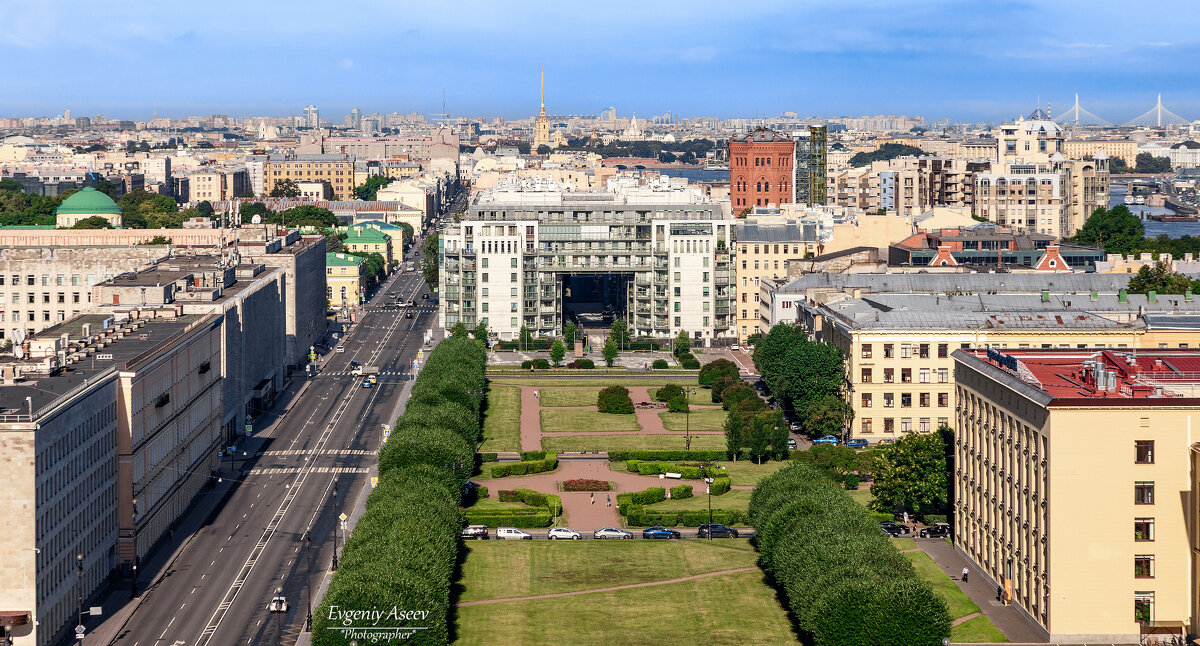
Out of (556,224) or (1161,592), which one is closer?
(1161,592)

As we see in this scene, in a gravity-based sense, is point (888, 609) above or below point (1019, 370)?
below

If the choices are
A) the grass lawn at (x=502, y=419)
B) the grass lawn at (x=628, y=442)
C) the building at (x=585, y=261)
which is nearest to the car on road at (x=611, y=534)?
the grass lawn at (x=628, y=442)

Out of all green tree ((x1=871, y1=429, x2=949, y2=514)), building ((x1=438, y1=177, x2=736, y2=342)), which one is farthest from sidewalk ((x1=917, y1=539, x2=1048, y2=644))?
building ((x1=438, y1=177, x2=736, y2=342))

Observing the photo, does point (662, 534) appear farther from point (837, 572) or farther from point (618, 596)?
point (837, 572)

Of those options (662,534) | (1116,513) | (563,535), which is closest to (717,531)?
(662,534)

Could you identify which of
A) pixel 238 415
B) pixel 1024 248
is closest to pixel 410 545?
pixel 238 415

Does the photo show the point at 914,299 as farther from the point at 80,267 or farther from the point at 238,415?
the point at 80,267
